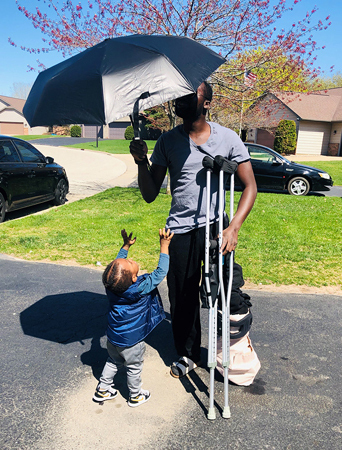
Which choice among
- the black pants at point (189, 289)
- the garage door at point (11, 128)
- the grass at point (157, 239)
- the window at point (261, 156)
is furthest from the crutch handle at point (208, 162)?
the garage door at point (11, 128)

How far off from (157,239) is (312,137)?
2647cm

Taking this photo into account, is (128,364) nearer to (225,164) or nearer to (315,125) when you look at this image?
(225,164)

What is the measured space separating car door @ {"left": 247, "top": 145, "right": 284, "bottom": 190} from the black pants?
32.1 ft

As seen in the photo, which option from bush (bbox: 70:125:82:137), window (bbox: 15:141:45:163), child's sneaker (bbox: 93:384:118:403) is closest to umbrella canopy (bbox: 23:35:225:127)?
child's sneaker (bbox: 93:384:118:403)

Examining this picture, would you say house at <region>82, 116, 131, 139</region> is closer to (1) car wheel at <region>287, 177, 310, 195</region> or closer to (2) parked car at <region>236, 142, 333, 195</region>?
(2) parked car at <region>236, 142, 333, 195</region>

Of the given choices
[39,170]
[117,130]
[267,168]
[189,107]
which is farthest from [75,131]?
[189,107]

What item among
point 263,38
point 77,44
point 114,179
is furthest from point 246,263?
point 114,179

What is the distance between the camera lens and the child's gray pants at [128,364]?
2.64m

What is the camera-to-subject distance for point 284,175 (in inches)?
480

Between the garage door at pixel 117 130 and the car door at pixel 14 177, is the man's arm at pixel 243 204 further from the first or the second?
the garage door at pixel 117 130

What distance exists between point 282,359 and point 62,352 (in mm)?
1862

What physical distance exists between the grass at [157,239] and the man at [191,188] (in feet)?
7.40

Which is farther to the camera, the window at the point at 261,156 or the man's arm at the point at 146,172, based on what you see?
the window at the point at 261,156

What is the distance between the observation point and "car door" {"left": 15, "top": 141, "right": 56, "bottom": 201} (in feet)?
28.9
